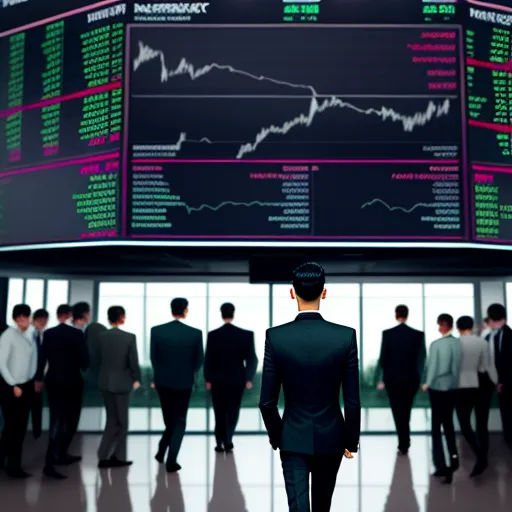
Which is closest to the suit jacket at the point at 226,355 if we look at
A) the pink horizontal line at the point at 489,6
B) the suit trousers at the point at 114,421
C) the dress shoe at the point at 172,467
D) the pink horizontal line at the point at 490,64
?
the suit trousers at the point at 114,421

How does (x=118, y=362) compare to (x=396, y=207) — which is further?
(x=118, y=362)

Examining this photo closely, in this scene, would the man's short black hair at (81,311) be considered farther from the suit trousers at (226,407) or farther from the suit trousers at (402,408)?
the suit trousers at (402,408)

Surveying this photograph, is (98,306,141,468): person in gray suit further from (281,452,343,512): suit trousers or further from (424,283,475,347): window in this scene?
(424,283,475,347): window

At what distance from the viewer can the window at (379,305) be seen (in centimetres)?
1015

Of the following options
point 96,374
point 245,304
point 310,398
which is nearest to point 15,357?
point 96,374

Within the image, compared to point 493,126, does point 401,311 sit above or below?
below

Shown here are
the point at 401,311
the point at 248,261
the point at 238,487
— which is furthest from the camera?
the point at 401,311

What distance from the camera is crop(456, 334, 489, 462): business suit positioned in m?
6.72

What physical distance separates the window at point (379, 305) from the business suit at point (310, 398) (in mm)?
7083

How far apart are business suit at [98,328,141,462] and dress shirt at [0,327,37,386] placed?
732mm

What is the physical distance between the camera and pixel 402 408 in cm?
787

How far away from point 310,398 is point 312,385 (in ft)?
0.20

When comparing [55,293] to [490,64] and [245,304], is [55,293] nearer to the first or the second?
[245,304]

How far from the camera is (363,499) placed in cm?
562
